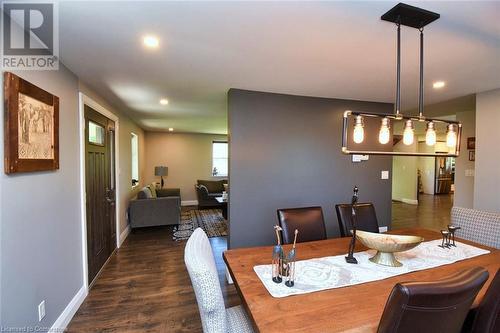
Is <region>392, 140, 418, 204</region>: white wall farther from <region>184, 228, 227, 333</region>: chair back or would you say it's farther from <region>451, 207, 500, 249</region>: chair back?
<region>184, 228, 227, 333</region>: chair back

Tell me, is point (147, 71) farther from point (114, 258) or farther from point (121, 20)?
point (114, 258)

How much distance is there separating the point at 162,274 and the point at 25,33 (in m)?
2.71

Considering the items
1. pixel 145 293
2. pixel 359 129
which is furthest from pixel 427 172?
pixel 145 293

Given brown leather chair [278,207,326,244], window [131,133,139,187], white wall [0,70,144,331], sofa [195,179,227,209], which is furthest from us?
sofa [195,179,227,209]

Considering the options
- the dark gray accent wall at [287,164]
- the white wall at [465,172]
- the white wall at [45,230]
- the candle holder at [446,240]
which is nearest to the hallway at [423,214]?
the white wall at [465,172]

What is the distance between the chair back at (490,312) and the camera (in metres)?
1.14

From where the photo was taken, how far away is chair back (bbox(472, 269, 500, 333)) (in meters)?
1.14

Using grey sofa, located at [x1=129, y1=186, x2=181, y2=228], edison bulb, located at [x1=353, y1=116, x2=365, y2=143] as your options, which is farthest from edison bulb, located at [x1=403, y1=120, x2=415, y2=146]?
grey sofa, located at [x1=129, y1=186, x2=181, y2=228]

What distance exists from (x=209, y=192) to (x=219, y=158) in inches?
53.6

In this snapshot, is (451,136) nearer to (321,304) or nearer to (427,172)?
(321,304)

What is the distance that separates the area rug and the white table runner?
3329 mm

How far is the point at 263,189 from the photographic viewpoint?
3160 millimetres

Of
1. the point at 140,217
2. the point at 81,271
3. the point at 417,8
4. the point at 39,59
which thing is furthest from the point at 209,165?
the point at 417,8

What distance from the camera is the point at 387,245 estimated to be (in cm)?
156
